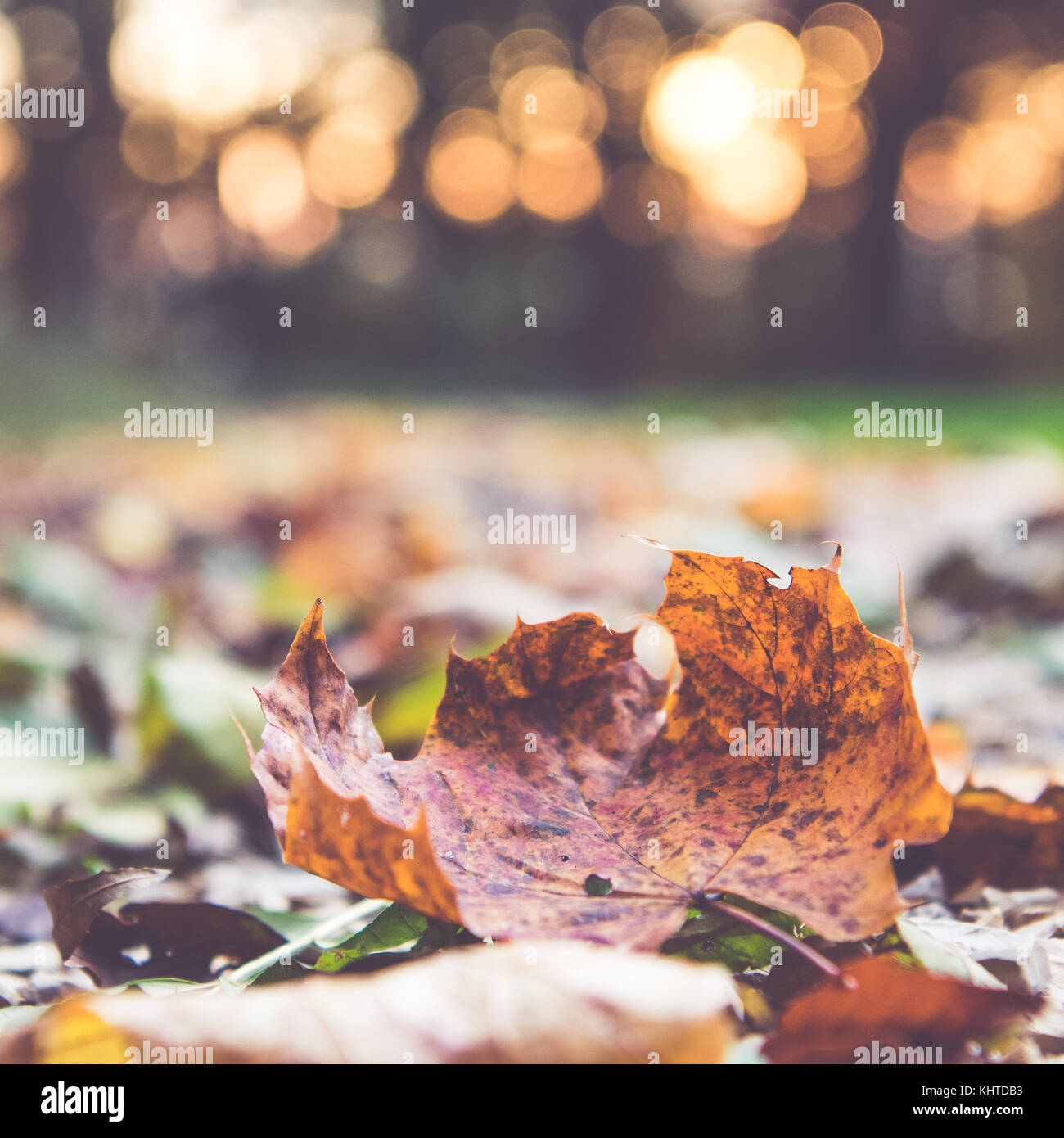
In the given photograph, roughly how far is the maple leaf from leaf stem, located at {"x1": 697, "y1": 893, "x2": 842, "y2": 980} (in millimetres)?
14

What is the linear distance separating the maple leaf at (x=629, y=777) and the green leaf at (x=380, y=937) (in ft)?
0.22

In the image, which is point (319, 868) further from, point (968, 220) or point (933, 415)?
point (968, 220)

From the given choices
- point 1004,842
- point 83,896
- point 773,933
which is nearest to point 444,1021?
point 773,933

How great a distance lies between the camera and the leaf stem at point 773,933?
704 millimetres

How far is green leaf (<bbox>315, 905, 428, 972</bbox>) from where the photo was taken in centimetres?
82

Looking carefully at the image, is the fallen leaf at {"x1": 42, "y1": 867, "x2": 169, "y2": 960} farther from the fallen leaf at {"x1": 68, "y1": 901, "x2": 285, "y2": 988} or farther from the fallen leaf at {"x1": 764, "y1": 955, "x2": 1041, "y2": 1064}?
the fallen leaf at {"x1": 764, "y1": 955, "x2": 1041, "y2": 1064}

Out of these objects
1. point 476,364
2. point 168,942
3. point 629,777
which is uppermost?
point 476,364

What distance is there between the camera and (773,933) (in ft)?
2.40

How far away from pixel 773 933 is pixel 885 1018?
0.10 m

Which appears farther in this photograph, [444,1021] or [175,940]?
[175,940]

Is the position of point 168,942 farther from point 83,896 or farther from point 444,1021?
point 444,1021

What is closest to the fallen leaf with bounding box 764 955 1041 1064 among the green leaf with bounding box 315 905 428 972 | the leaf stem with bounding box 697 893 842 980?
the leaf stem with bounding box 697 893 842 980

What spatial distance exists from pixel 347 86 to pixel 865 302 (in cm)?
1020

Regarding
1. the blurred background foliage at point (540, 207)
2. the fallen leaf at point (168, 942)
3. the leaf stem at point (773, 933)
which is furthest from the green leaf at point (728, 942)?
the blurred background foliage at point (540, 207)
